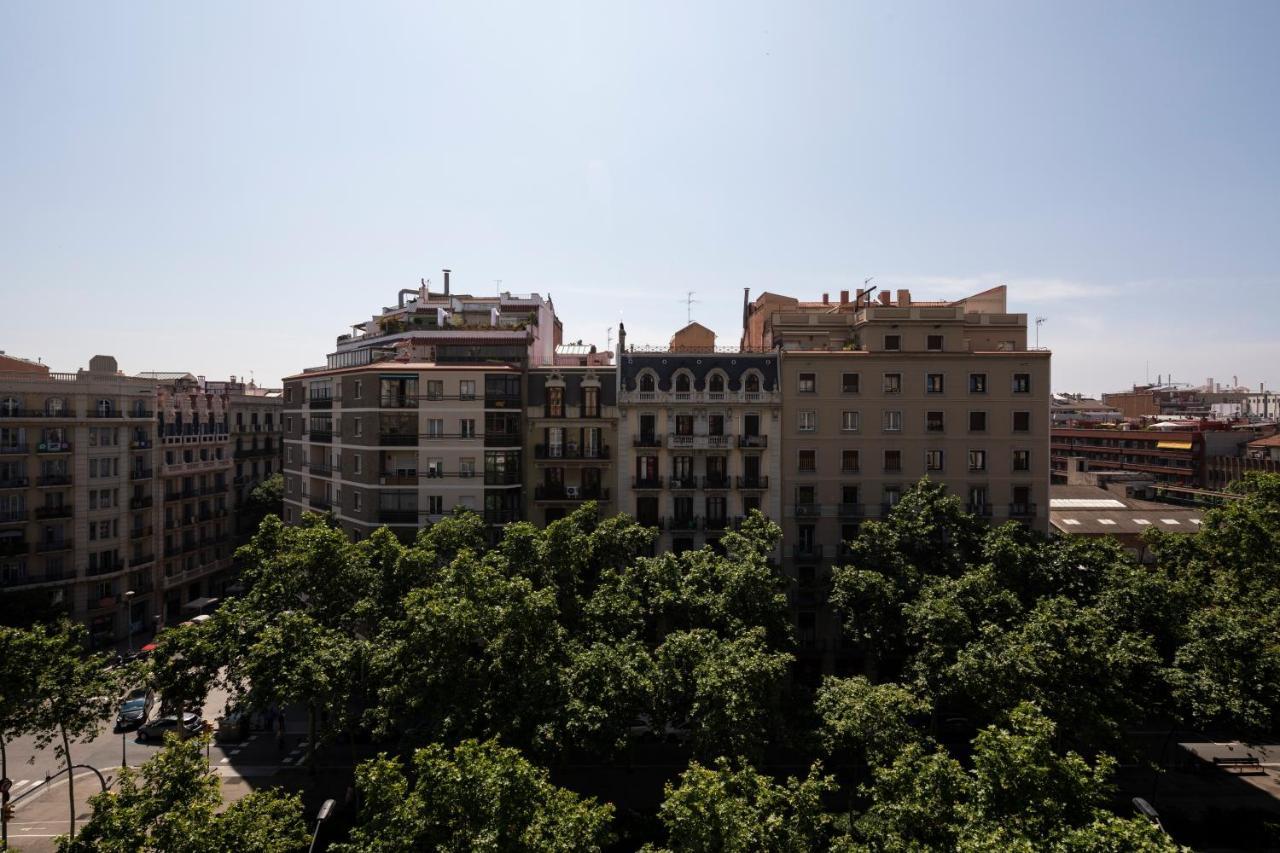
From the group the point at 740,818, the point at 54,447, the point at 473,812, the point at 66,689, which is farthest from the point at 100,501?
the point at 740,818

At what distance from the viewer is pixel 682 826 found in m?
18.8

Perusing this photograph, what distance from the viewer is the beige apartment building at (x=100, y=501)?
51562 millimetres

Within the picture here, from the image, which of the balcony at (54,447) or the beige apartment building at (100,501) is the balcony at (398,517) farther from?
the balcony at (54,447)

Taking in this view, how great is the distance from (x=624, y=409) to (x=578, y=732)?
2378 centimetres

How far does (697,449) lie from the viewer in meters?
46.2

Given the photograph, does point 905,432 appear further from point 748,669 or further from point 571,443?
point 748,669

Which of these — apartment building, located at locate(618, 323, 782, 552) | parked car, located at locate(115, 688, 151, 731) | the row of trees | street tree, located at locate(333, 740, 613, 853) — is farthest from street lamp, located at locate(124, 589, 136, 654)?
street tree, located at locate(333, 740, 613, 853)

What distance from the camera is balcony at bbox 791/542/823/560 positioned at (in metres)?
45.7

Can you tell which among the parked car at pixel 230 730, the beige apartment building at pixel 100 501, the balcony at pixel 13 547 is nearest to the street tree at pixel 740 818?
the parked car at pixel 230 730

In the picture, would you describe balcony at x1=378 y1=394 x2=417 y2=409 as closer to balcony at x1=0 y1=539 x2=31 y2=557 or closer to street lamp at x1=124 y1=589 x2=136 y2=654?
street lamp at x1=124 y1=589 x2=136 y2=654

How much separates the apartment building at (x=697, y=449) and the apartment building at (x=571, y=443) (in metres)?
1.10

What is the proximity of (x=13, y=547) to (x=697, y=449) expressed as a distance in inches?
2070

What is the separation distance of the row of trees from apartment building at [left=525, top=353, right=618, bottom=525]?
7.56 meters

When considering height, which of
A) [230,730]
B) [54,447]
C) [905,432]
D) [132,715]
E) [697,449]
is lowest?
[230,730]
